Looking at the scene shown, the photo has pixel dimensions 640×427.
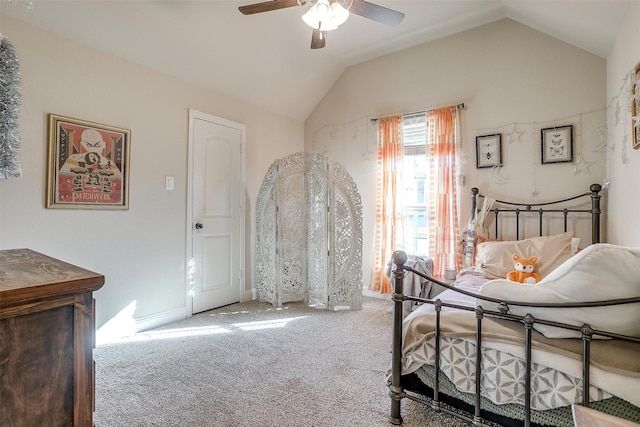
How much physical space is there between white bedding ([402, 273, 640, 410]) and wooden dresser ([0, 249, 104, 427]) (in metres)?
1.34

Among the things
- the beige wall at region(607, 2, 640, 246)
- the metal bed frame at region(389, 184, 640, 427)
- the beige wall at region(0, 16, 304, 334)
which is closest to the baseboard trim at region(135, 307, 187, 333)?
the beige wall at region(0, 16, 304, 334)

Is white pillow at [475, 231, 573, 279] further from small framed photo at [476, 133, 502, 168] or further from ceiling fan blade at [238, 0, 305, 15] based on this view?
ceiling fan blade at [238, 0, 305, 15]

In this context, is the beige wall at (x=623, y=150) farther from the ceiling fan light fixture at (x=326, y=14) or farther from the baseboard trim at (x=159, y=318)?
the baseboard trim at (x=159, y=318)

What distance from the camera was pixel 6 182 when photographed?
2.15 metres

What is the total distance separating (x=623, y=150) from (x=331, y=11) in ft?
7.34

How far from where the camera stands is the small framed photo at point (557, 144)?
9.48ft

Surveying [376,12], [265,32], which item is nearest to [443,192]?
[376,12]

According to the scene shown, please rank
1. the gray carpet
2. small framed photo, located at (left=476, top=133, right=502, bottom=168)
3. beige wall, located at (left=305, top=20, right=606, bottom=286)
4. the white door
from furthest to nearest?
the white door → small framed photo, located at (left=476, top=133, right=502, bottom=168) → beige wall, located at (left=305, top=20, right=606, bottom=286) → the gray carpet

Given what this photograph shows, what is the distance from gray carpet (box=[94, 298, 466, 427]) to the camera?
171 centimetres

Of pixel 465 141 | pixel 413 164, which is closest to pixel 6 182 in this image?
pixel 413 164

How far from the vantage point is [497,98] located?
10.7 feet

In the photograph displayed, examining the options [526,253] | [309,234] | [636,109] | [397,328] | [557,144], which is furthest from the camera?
[309,234]

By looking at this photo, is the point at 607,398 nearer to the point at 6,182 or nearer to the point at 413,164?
the point at 413,164

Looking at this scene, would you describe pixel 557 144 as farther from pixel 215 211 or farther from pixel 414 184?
pixel 215 211
